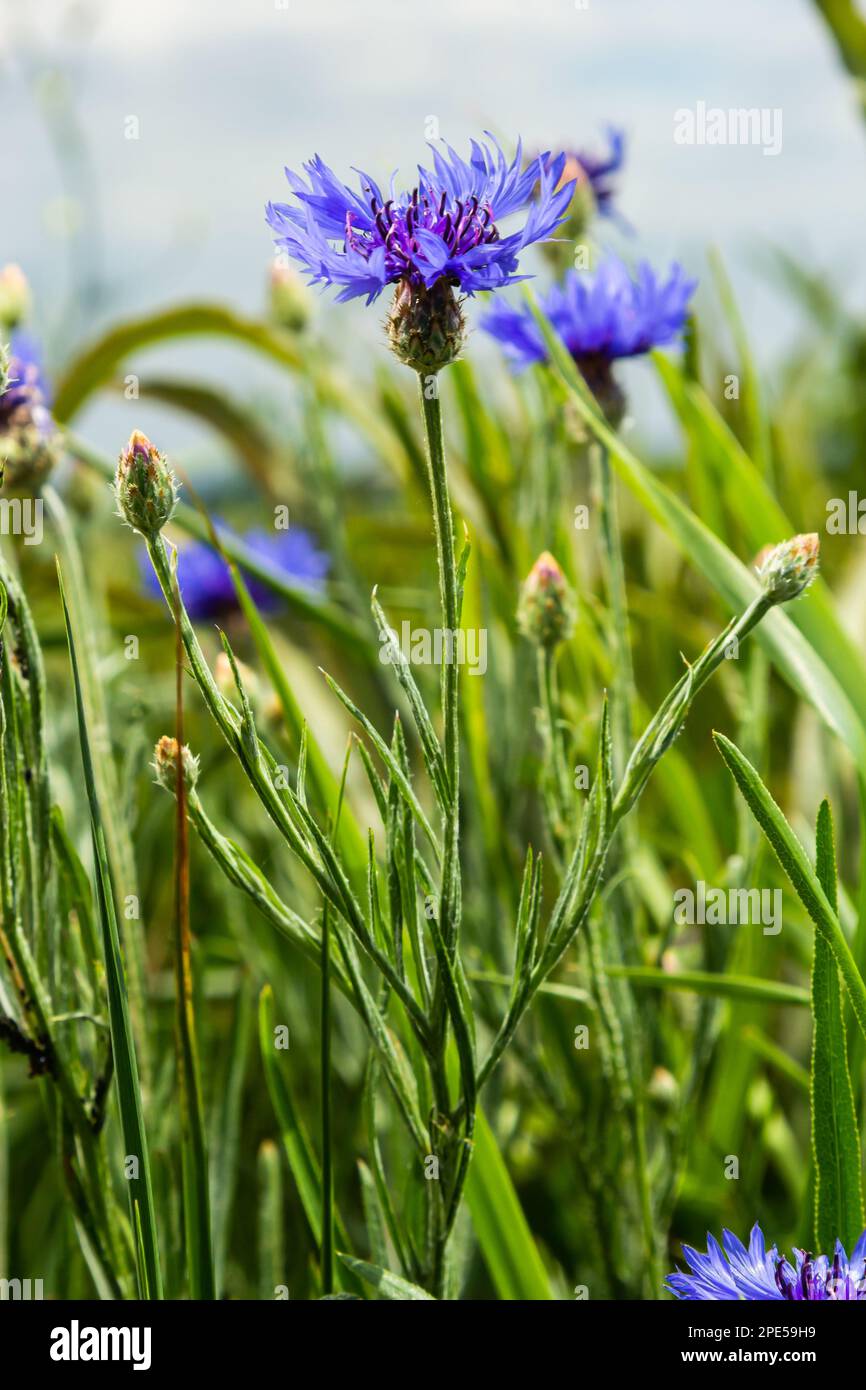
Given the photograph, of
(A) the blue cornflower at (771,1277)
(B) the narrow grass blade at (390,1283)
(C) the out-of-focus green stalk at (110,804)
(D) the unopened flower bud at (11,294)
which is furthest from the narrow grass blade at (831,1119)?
(D) the unopened flower bud at (11,294)

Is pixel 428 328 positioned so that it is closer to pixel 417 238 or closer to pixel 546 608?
pixel 417 238

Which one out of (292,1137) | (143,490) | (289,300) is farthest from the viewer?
(289,300)

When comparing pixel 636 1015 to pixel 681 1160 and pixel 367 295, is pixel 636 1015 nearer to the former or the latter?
pixel 681 1160

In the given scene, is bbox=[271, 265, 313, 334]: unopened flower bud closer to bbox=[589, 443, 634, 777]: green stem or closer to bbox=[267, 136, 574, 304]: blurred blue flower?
bbox=[589, 443, 634, 777]: green stem

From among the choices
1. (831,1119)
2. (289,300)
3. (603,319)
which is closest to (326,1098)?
(831,1119)

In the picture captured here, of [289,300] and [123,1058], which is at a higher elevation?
[289,300]
